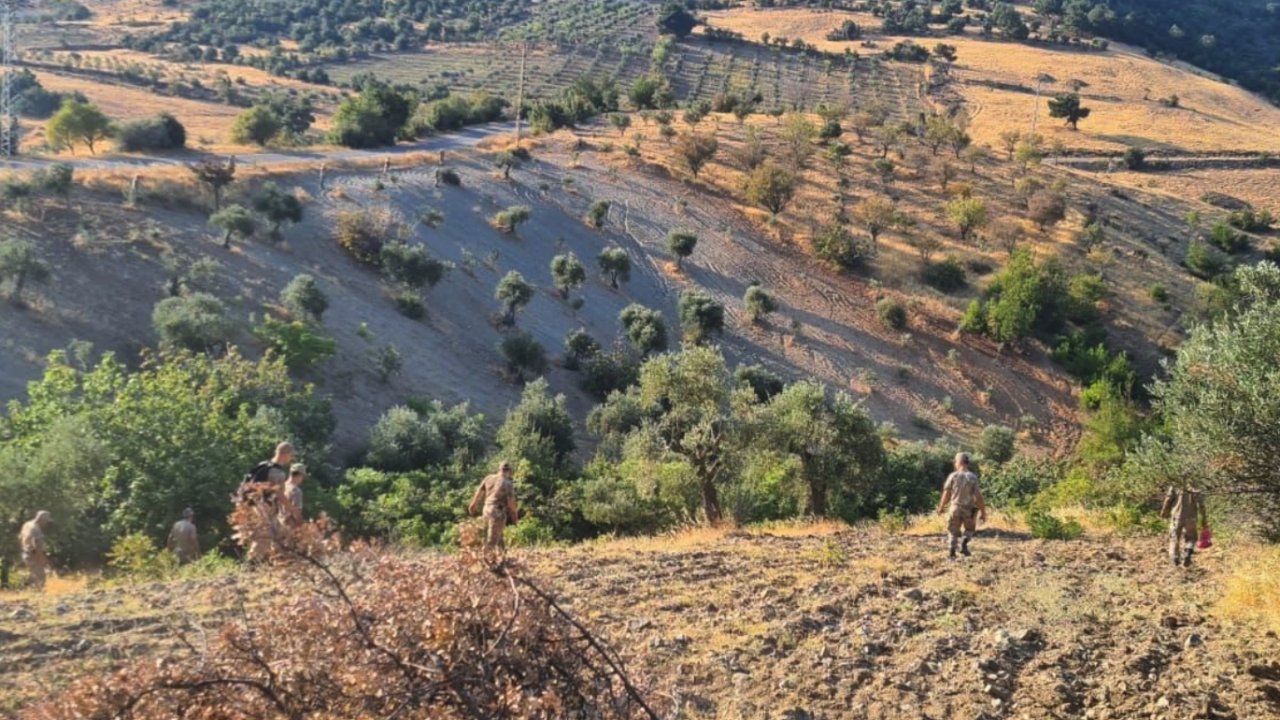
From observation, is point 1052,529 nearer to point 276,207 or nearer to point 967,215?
point 276,207

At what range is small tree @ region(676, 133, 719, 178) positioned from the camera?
1967 inches

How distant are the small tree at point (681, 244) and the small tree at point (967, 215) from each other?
45.6 feet

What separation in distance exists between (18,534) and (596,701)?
460 inches

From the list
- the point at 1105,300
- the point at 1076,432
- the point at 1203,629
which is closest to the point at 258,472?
the point at 1203,629

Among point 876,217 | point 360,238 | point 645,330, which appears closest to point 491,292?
point 360,238

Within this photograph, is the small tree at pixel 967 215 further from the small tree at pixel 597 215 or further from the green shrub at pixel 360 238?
the green shrub at pixel 360 238

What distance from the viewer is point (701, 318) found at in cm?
3525

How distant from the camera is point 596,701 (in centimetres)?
445

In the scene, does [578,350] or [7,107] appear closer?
[578,350]

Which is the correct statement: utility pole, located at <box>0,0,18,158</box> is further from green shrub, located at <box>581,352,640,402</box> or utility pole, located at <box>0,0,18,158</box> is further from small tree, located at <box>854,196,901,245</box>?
small tree, located at <box>854,196,901,245</box>

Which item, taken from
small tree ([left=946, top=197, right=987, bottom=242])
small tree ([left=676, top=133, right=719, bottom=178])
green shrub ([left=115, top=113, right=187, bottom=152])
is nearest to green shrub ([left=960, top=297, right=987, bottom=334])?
small tree ([left=946, top=197, right=987, bottom=242])

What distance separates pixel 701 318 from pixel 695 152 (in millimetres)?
17733

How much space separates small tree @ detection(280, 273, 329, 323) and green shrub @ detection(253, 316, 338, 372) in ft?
6.41

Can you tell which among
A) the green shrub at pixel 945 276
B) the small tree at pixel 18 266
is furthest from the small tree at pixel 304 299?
the green shrub at pixel 945 276
